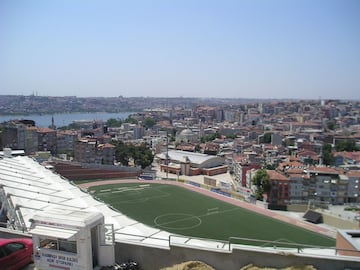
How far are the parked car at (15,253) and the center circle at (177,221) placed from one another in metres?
15.1

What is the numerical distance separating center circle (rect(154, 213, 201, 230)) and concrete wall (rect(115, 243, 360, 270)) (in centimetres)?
1517

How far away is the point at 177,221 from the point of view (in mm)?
21344

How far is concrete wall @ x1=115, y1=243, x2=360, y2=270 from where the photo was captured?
4473 millimetres

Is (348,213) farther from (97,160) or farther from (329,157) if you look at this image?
(97,160)

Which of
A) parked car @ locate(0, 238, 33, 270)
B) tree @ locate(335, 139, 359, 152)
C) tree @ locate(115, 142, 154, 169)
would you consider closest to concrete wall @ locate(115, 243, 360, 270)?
parked car @ locate(0, 238, 33, 270)

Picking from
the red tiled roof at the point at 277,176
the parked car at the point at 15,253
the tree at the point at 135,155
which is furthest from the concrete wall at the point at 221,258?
the tree at the point at 135,155

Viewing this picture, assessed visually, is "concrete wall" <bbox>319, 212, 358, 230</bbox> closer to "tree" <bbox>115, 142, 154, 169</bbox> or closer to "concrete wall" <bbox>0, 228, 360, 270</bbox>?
"concrete wall" <bbox>0, 228, 360, 270</bbox>

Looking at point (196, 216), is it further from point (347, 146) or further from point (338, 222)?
point (347, 146)

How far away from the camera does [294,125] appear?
276 ft

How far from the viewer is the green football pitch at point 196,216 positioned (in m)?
19.3

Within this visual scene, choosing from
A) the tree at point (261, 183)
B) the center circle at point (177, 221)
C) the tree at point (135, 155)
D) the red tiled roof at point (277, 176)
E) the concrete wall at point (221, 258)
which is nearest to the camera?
the concrete wall at point (221, 258)

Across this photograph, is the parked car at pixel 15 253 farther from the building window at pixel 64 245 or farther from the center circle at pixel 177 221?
the center circle at pixel 177 221

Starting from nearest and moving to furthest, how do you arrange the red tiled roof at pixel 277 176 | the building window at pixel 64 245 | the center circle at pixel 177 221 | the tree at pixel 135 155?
1. the building window at pixel 64 245
2. the center circle at pixel 177 221
3. the red tiled roof at pixel 277 176
4. the tree at pixel 135 155

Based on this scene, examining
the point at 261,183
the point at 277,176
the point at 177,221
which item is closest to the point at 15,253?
the point at 177,221
